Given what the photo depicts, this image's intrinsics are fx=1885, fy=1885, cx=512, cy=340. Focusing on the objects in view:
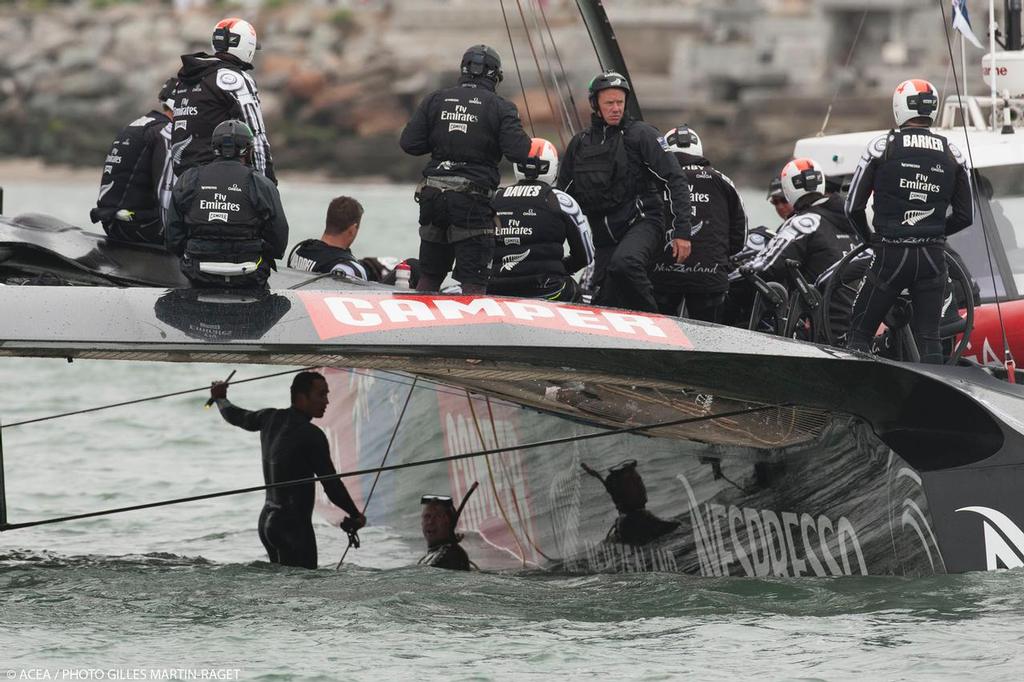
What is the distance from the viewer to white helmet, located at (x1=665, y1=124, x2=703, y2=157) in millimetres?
9172

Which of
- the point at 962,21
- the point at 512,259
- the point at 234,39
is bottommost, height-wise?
the point at 512,259

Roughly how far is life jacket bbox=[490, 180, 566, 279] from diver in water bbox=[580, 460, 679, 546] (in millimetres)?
952

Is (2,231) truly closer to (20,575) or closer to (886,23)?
(20,575)

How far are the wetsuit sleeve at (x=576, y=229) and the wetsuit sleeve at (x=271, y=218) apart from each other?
4.79 ft

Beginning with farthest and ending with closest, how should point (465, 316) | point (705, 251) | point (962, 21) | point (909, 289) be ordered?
point (962, 21) < point (705, 251) < point (909, 289) < point (465, 316)

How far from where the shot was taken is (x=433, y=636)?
7230mm

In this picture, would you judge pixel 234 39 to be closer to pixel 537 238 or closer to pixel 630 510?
pixel 537 238

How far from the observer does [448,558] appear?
9281mm

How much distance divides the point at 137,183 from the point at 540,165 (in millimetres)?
1977

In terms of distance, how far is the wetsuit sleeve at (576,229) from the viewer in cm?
840

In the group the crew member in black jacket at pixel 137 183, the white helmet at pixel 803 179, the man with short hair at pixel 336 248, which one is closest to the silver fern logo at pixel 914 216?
the white helmet at pixel 803 179

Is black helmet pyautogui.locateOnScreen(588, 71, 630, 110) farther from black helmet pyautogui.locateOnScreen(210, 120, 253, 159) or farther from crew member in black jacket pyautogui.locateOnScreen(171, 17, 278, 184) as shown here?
black helmet pyautogui.locateOnScreen(210, 120, 253, 159)

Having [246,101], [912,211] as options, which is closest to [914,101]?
[912,211]

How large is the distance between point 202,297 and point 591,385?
159 cm
